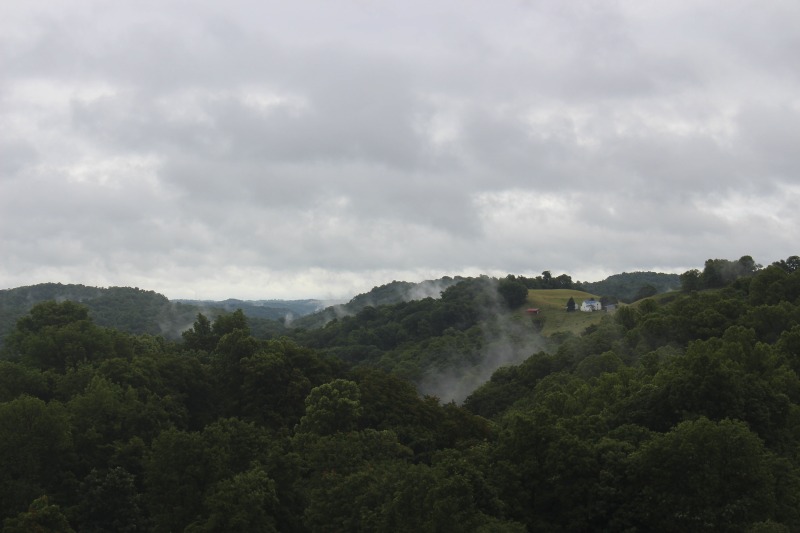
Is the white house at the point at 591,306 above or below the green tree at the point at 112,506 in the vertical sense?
above

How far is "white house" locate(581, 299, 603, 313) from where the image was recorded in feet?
496

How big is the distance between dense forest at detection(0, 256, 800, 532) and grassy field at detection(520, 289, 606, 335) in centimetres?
6119

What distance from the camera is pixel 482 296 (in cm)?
16625

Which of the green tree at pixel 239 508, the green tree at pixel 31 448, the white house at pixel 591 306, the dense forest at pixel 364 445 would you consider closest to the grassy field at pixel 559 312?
the white house at pixel 591 306

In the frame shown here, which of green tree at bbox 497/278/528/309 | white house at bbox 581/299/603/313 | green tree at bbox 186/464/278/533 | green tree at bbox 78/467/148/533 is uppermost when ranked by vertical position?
green tree at bbox 497/278/528/309

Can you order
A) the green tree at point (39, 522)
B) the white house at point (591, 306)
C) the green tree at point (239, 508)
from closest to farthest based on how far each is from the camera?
the green tree at point (39, 522)
the green tree at point (239, 508)
the white house at point (591, 306)

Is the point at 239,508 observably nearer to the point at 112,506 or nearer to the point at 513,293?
the point at 112,506

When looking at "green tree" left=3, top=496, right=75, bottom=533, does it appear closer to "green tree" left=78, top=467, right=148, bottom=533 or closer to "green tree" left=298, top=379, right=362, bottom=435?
"green tree" left=78, top=467, right=148, bottom=533

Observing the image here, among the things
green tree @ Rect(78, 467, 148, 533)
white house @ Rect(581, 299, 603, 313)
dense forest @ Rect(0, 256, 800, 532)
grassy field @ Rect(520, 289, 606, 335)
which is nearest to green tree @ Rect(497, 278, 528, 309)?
grassy field @ Rect(520, 289, 606, 335)

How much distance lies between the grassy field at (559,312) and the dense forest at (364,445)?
61.2 metres

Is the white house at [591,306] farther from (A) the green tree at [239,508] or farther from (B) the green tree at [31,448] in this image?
(A) the green tree at [239,508]

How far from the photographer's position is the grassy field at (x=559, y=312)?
5344 inches

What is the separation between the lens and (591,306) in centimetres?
15225

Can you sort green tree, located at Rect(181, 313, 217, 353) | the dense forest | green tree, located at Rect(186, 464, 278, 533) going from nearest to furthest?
the dense forest → green tree, located at Rect(186, 464, 278, 533) → green tree, located at Rect(181, 313, 217, 353)
